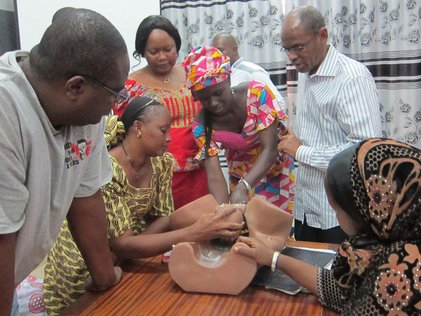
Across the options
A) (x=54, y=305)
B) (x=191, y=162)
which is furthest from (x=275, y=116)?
(x=54, y=305)

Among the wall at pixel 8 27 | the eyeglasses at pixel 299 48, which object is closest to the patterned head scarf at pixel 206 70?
the eyeglasses at pixel 299 48

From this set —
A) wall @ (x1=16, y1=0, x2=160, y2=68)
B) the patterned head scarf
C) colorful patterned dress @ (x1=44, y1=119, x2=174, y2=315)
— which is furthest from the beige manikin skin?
wall @ (x1=16, y1=0, x2=160, y2=68)

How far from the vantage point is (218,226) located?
1.41m

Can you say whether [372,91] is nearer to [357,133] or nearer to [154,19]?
[357,133]

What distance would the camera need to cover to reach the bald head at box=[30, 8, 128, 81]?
3.08 feet

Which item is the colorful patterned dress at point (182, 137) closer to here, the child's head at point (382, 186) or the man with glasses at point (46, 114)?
the man with glasses at point (46, 114)

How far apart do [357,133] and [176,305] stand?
3.37ft

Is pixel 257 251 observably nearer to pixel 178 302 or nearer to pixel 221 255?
pixel 221 255

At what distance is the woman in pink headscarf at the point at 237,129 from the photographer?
1.88 metres

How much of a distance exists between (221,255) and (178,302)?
0.22 m

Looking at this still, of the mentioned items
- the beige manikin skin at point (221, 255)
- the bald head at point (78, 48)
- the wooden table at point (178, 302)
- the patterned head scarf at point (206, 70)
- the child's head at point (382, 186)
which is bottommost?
the wooden table at point (178, 302)

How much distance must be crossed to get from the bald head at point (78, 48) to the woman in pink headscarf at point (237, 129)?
2.92 feet

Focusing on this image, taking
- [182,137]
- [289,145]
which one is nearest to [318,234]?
[289,145]

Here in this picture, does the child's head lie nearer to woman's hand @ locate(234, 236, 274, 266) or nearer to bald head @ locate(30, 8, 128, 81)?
woman's hand @ locate(234, 236, 274, 266)
